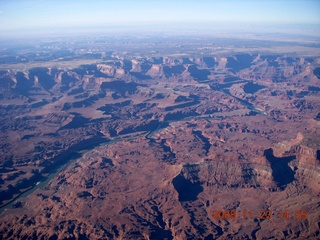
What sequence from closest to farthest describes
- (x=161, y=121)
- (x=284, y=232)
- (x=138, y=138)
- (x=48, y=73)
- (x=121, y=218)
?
1. (x=284, y=232)
2. (x=121, y=218)
3. (x=138, y=138)
4. (x=161, y=121)
5. (x=48, y=73)

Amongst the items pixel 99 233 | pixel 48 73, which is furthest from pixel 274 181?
pixel 48 73

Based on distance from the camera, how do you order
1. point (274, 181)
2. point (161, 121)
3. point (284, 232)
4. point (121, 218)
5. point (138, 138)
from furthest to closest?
point (161, 121) → point (138, 138) → point (274, 181) → point (121, 218) → point (284, 232)

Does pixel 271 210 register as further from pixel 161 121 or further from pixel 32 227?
pixel 161 121

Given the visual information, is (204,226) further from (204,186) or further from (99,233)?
(99,233)

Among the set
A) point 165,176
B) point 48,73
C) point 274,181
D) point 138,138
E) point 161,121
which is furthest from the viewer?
point 48,73

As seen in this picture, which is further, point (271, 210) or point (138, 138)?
point (138, 138)

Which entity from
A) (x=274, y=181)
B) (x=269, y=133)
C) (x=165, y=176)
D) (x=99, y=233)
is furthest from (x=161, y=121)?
(x=99, y=233)

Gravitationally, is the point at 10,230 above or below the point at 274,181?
below
